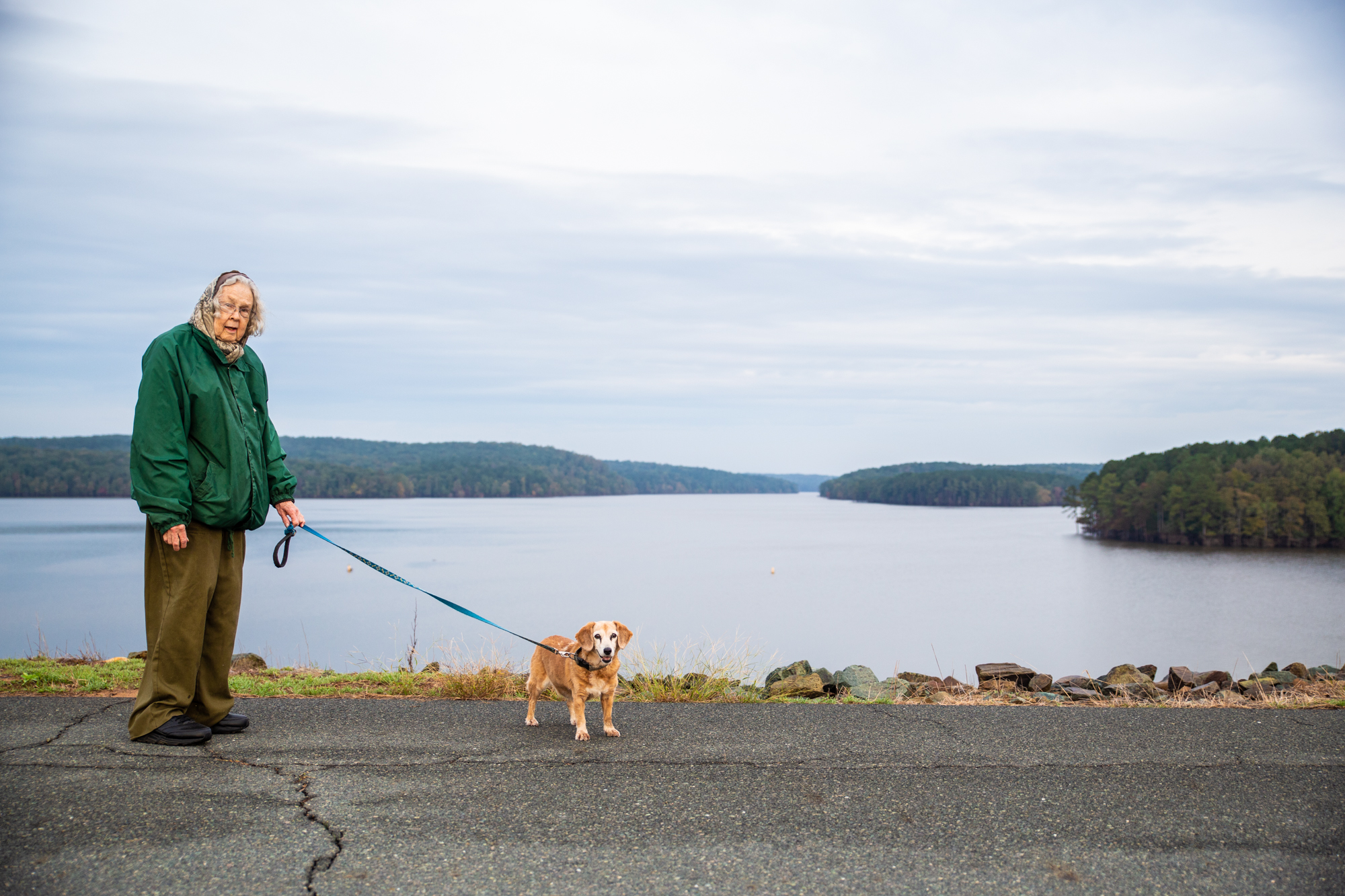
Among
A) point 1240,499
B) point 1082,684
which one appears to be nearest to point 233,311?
point 1082,684

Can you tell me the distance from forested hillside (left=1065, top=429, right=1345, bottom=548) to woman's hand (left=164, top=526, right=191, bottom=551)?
272ft

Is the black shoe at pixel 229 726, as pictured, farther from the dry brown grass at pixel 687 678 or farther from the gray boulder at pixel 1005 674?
the gray boulder at pixel 1005 674

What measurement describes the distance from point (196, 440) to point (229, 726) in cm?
159

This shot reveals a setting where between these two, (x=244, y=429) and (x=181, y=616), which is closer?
(x=181, y=616)

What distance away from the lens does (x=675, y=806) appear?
3.71m

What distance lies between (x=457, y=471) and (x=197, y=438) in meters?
165

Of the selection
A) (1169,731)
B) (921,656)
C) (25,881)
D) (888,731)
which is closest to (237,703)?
(25,881)

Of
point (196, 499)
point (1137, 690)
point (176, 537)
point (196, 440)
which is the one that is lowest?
point (1137, 690)

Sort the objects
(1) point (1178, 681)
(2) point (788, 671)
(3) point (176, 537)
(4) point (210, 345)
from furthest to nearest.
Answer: (2) point (788, 671) → (1) point (1178, 681) → (4) point (210, 345) → (3) point (176, 537)

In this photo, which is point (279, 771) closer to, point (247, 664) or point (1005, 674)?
point (247, 664)

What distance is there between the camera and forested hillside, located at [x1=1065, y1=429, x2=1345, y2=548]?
70812 millimetres

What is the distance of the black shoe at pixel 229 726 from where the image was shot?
4.75m

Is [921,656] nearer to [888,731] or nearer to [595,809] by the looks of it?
[888,731]

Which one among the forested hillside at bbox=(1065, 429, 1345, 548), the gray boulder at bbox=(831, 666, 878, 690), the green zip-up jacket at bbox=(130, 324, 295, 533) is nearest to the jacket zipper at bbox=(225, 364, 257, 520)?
the green zip-up jacket at bbox=(130, 324, 295, 533)
